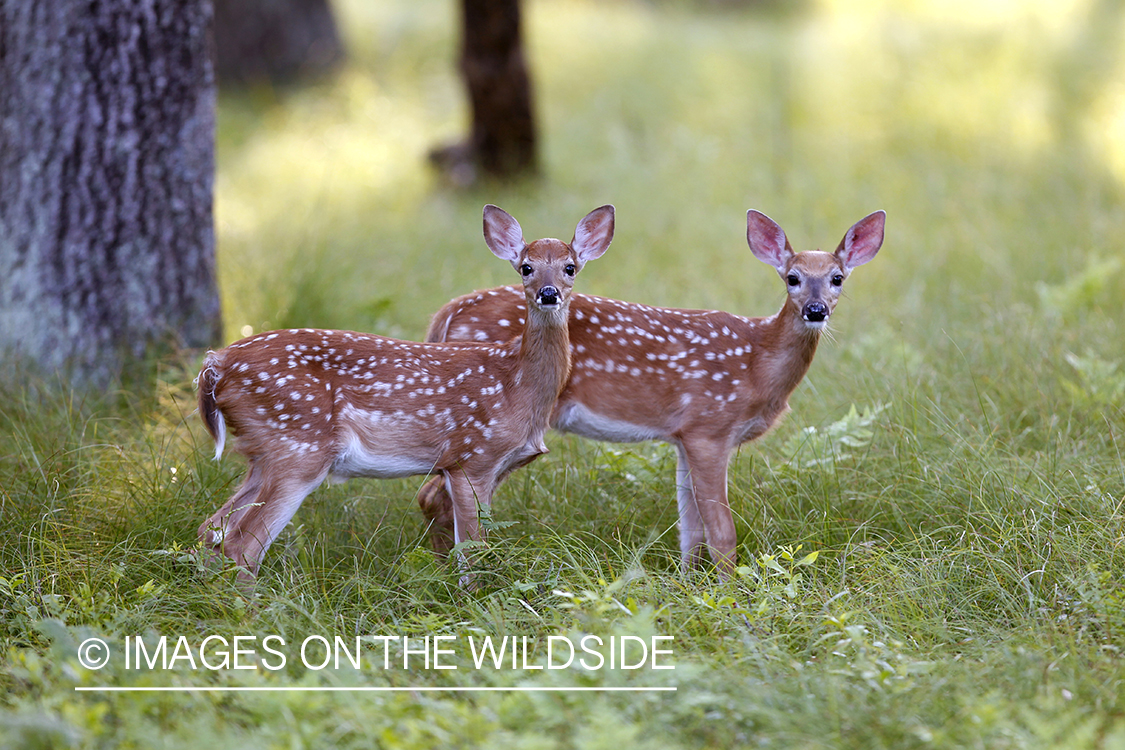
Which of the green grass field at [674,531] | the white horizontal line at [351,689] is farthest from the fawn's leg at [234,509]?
the white horizontal line at [351,689]

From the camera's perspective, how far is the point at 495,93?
9484mm

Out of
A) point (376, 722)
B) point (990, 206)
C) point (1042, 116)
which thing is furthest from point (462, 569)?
point (1042, 116)

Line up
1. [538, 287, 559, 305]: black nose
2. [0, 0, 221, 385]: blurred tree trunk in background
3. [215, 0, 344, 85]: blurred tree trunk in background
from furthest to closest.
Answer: [215, 0, 344, 85]: blurred tree trunk in background → [0, 0, 221, 385]: blurred tree trunk in background → [538, 287, 559, 305]: black nose

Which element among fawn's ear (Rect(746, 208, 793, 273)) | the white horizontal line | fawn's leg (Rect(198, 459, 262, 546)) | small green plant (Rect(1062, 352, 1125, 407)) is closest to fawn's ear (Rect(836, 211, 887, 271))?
fawn's ear (Rect(746, 208, 793, 273))

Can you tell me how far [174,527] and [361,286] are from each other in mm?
3051

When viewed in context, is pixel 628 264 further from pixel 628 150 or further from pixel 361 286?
pixel 628 150

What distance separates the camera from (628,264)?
7.39 m

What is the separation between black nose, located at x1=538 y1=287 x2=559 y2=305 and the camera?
3904 millimetres

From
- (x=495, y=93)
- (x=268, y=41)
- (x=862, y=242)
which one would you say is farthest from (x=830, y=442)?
(x=268, y=41)

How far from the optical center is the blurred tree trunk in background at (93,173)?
5059 mm

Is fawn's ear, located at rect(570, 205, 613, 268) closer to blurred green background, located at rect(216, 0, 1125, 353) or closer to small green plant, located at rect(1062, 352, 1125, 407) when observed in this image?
blurred green background, located at rect(216, 0, 1125, 353)

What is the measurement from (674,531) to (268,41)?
10311 mm

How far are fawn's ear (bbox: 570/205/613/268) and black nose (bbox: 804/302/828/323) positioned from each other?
798mm

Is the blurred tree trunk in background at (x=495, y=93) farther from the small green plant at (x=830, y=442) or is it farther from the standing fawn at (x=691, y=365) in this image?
the small green plant at (x=830, y=442)
